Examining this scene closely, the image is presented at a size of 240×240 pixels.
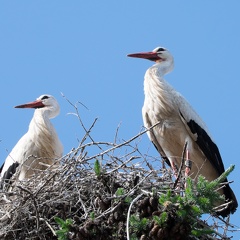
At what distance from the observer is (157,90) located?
8.78 meters

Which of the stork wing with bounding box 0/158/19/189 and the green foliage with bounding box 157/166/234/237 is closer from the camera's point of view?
the green foliage with bounding box 157/166/234/237

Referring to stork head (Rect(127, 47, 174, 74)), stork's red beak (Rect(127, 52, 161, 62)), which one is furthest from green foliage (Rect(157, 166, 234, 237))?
stork's red beak (Rect(127, 52, 161, 62))

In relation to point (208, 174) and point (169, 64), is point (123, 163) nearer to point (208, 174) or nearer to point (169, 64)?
point (208, 174)

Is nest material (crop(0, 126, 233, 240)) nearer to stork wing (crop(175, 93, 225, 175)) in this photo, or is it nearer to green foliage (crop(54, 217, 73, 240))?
green foliage (crop(54, 217, 73, 240))

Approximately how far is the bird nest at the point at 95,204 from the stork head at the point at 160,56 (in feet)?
7.77

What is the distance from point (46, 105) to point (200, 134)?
1633mm

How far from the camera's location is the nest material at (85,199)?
19.4 feet

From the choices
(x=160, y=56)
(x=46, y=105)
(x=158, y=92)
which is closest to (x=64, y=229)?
(x=158, y=92)

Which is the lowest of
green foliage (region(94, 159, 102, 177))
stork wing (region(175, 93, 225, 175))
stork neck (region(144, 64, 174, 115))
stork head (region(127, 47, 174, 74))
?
stork wing (region(175, 93, 225, 175))

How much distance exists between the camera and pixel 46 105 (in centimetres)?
942

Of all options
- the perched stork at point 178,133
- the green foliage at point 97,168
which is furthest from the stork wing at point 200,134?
the green foliage at point 97,168

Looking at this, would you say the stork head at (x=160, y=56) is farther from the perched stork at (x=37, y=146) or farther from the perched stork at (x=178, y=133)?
the perched stork at (x=37, y=146)

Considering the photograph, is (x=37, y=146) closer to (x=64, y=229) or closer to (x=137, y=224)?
(x=64, y=229)

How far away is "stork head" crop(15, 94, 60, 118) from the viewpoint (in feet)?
30.4
